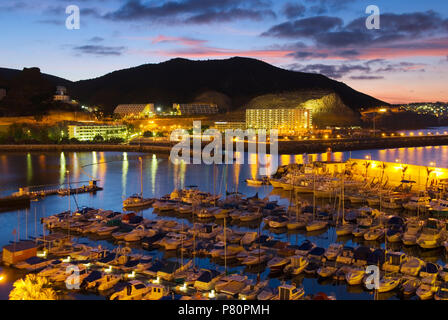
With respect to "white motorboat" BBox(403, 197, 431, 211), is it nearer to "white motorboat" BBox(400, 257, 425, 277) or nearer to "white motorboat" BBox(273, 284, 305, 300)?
"white motorboat" BBox(400, 257, 425, 277)

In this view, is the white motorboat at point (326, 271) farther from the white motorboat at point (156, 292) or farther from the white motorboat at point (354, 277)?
the white motorboat at point (156, 292)

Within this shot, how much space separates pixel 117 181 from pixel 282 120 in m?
35.3

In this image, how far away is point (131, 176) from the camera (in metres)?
21.3

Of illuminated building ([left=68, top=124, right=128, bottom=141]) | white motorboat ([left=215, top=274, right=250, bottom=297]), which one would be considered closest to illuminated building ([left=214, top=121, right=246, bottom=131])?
illuminated building ([left=68, top=124, right=128, bottom=141])

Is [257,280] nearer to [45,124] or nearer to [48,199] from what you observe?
[48,199]

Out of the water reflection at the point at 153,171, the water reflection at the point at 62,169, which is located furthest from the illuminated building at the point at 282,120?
the water reflection at the point at 62,169

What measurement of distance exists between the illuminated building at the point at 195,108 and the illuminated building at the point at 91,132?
21500 mm

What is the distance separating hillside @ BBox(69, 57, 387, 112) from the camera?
293 feet

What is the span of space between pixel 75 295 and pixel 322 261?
4.20 metres

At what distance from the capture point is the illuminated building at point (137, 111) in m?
60.4

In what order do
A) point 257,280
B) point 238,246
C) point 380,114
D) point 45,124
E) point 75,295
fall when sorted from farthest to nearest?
point 380,114, point 45,124, point 238,246, point 257,280, point 75,295

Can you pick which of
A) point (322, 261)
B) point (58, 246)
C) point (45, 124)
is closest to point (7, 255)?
point (58, 246)
